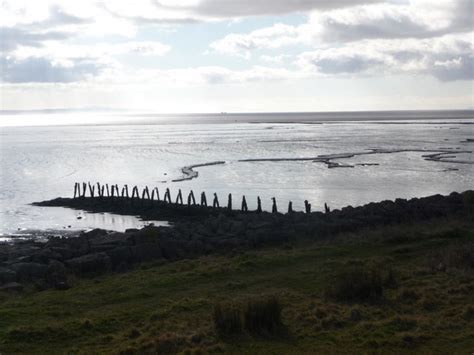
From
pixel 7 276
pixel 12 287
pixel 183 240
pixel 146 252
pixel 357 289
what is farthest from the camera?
pixel 183 240

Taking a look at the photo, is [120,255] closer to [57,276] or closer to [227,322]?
[57,276]

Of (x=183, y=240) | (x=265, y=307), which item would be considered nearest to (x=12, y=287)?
(x=183, y=240)

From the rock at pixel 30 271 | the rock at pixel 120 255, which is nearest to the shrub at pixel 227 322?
the rock at pixel 30 271

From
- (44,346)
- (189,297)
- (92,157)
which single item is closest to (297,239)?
(189,297)

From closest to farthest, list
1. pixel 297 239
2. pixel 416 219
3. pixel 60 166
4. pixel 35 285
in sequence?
pixel 35 285
pixel 297 239
pixel 416 219
pixel 60 166

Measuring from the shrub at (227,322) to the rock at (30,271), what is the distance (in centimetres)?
1024

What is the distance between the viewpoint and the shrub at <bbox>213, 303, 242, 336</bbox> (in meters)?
13.6

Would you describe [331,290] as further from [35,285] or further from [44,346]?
[35,285]

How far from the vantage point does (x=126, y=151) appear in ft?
360

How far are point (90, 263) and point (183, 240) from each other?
5211 mm

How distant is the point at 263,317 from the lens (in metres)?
14.0

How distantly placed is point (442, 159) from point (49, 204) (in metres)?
48.7

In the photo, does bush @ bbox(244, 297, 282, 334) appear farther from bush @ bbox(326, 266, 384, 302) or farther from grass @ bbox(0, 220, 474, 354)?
bush @ bbox(326, 266, 384, 302)

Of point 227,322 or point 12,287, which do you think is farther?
point 12,287
